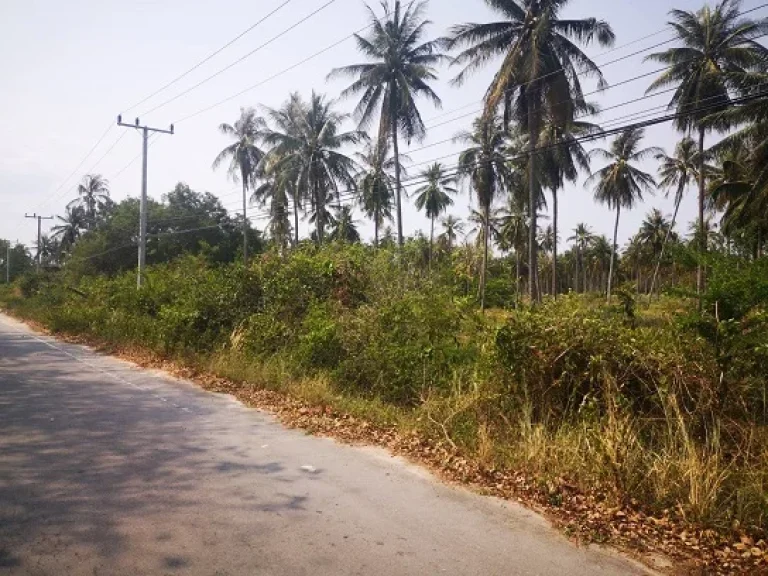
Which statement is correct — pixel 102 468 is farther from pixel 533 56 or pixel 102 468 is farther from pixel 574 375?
pixel 533 56

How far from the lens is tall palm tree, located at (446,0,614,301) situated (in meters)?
18.5

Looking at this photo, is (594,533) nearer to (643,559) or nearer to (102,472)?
(643,559)

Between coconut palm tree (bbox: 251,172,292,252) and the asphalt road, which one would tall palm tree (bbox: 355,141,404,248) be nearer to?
coconut palm tree (bbox: 251,172,292,252)

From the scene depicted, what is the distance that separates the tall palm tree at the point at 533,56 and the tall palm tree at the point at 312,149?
10.2 meters

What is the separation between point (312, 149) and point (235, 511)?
87.0 feet

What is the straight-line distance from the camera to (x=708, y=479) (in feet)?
14.4

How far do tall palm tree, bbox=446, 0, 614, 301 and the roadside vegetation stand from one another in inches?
2.6

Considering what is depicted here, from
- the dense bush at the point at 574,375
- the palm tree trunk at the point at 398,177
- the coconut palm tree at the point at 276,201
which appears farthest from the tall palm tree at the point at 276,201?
the dense bush at the point at 574,375

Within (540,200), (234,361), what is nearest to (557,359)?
(234,361)

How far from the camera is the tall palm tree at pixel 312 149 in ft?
95.3

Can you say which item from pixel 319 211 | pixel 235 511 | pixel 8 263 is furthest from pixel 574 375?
pixel 8 263

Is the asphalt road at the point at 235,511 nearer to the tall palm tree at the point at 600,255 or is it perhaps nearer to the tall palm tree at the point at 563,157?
the tall palm tree at the point at 563,157

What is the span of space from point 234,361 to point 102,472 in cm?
578

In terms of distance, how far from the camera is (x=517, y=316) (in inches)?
272
